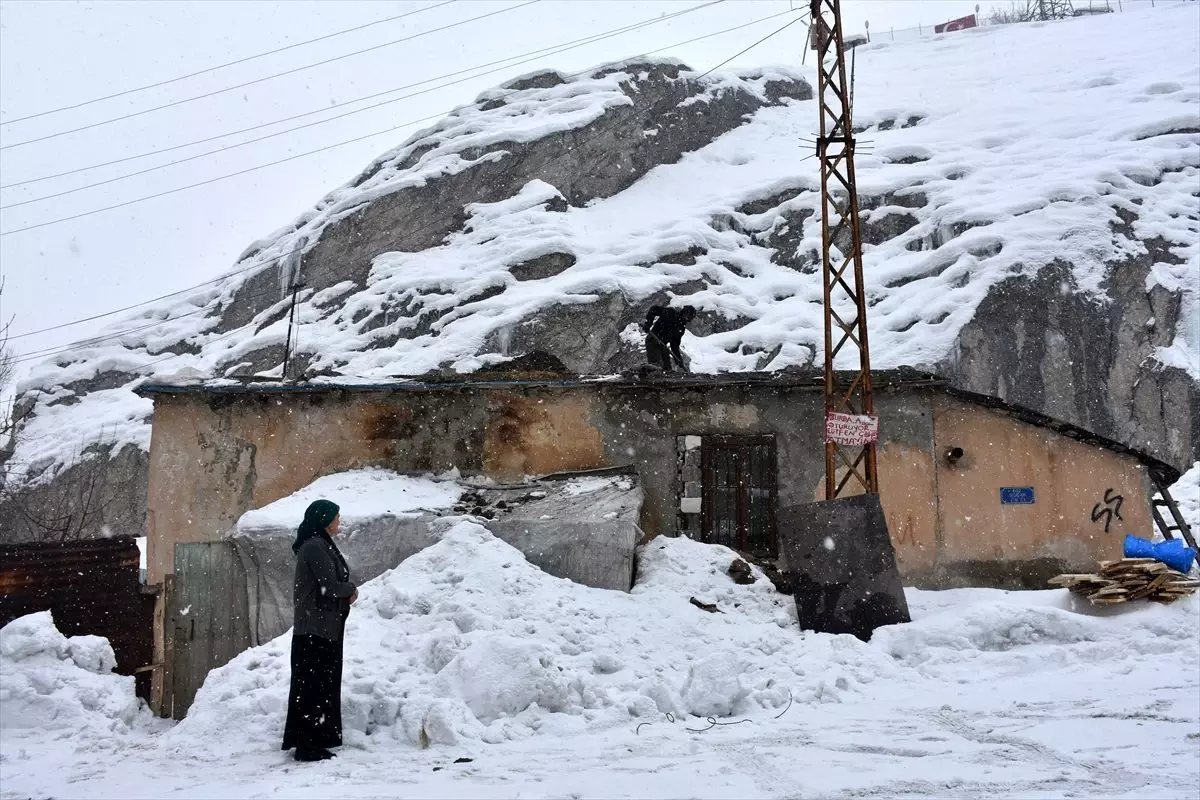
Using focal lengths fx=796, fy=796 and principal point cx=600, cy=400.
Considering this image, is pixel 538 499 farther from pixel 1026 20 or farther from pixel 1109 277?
pixel 1026 20

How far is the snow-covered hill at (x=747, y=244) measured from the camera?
2606cm

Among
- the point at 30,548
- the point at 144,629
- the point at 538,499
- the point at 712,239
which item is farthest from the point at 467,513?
the point at 712,239

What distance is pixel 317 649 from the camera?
5.09m

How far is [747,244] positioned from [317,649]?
108 feet

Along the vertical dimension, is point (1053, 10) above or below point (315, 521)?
above

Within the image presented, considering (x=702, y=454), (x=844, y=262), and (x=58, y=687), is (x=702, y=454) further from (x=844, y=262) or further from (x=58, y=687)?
(x=58, y=687)

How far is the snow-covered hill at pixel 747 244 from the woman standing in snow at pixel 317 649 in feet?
59.2

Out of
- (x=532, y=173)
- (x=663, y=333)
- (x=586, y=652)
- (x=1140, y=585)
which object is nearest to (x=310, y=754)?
(x=586, y=652)

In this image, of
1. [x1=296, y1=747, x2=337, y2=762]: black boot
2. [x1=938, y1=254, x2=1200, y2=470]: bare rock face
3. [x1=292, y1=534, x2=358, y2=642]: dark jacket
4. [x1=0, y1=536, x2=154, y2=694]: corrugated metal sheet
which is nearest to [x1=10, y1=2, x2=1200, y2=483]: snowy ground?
[x1=938, y1=254, x2=1200, y2=470]: bare rock face

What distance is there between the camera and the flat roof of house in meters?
11.1

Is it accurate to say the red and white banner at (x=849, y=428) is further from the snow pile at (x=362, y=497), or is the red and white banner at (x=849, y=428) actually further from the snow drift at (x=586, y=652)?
the snow pile at (x=362, y=497)

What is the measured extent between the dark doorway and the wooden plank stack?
3997 mm

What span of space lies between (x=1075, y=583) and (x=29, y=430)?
41316 millimetres

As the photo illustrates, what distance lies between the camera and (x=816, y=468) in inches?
447
